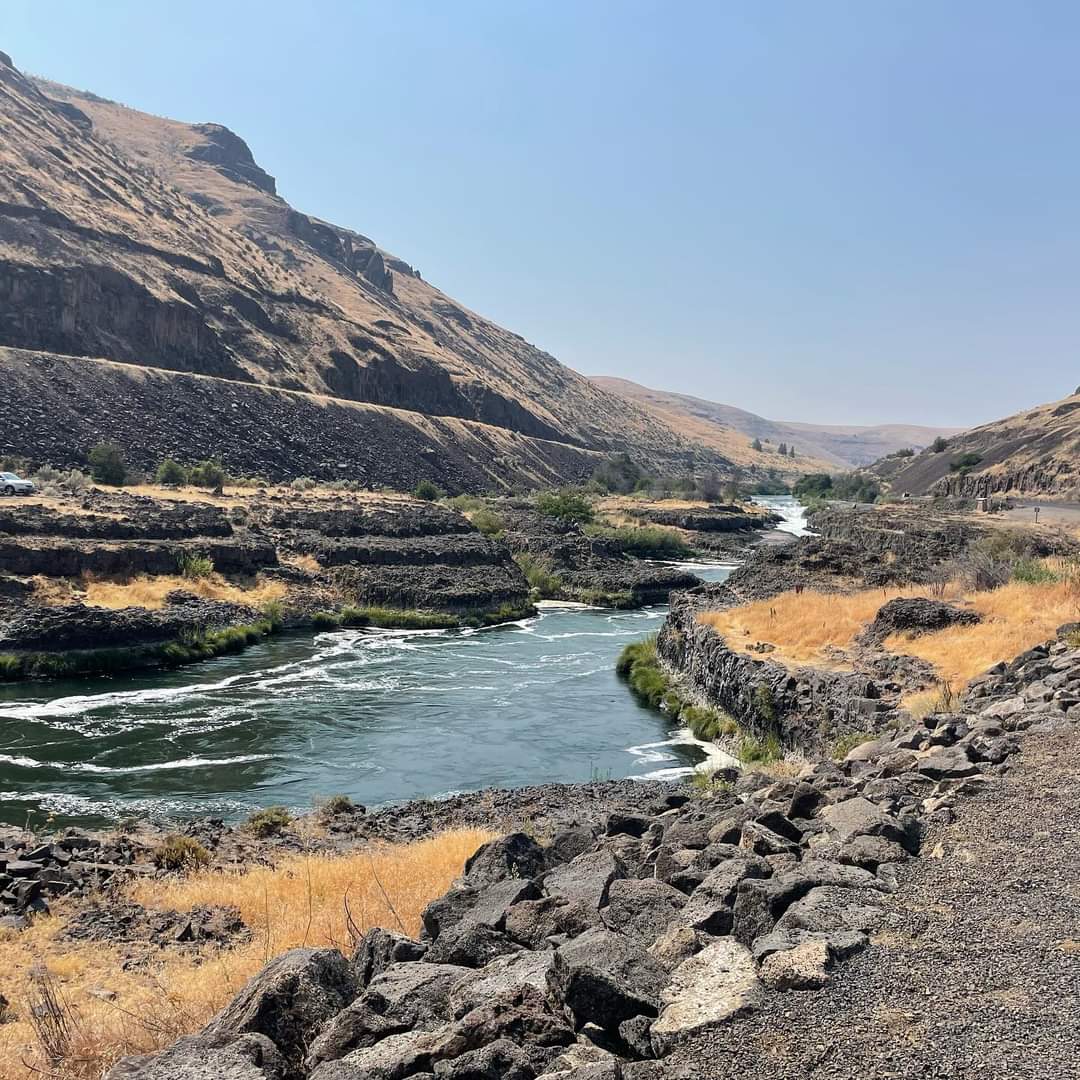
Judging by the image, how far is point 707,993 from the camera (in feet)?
19.6

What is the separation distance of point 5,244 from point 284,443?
116 ft

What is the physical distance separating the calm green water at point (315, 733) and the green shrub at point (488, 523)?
32.3m

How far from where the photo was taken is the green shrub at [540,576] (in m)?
65.1

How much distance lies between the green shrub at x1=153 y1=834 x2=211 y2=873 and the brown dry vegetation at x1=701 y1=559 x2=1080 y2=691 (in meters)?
16.1

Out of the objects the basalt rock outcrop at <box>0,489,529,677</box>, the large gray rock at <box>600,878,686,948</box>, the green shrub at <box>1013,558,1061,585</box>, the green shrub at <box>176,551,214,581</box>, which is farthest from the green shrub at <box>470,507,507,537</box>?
the large gray rock at <box>600,878,686,948</box>

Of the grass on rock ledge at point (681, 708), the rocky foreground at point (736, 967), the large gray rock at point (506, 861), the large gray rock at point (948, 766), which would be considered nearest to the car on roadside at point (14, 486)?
the grass on rock ledge at point (681, 708)

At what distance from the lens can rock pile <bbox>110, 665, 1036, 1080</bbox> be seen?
5.84 metres

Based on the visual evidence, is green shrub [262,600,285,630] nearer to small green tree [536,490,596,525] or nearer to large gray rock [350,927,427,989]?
large gray rock [350,927,427,989]

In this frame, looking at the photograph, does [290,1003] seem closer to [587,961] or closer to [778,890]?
[587,961]

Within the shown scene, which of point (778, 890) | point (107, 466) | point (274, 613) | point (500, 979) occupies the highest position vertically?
point (107, 466)

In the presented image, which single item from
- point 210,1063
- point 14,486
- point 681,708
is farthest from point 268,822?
point 14,486

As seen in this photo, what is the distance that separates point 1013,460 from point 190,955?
354ft

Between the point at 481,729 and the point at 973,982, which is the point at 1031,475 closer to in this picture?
the point at 481,729

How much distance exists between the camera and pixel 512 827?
19375 millimetres
